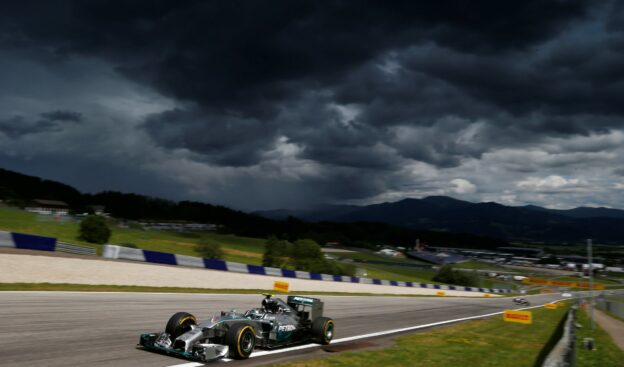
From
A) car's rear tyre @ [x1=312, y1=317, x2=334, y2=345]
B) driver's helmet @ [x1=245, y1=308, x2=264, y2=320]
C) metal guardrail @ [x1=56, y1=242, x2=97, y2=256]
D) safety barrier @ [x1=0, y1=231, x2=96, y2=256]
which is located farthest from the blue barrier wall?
car's rear tyre @ [x1=312, y1=317, x2=334, y2=345]

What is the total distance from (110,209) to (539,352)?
184 meters

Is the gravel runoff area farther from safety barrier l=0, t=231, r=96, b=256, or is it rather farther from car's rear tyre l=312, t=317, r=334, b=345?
car's rear tyre l=312, t=317, r=334, b=345

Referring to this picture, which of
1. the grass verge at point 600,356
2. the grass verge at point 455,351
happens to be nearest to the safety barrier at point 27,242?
the grass verge at point 455,351

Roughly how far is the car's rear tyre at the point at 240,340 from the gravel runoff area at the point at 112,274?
1343 centimetres

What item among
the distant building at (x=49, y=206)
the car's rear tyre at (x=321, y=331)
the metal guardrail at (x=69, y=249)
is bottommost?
the car's rear tyre at (x=321, y=331)

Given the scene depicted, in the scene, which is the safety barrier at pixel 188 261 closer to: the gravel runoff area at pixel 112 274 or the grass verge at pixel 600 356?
the gravel runoff area at pixel 112 274

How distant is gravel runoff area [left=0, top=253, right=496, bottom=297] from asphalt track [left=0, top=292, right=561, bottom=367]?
3.44m

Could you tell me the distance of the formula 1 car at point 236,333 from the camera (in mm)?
9055

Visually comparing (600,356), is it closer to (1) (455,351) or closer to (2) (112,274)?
(1) (455,351)

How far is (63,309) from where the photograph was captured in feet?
43.5

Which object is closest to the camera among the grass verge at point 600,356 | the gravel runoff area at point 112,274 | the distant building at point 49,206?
the grass verge at point 600,356

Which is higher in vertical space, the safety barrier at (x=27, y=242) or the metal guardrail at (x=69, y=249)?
the safety barrier at (x=27, y=242)

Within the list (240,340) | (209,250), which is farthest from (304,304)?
(209,250)

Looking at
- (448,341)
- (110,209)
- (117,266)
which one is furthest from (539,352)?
(110,209)
